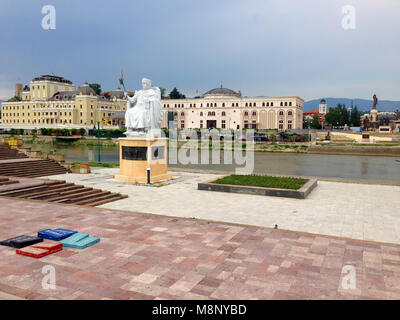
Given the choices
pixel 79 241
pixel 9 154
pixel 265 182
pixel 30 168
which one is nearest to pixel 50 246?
pixel 79 241

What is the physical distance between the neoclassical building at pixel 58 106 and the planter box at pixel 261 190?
79.8 metres

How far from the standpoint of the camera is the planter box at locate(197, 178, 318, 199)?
15086 mm

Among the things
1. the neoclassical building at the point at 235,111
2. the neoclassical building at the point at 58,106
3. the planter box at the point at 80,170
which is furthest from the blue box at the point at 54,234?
the neoclassical building at the point at 58,106

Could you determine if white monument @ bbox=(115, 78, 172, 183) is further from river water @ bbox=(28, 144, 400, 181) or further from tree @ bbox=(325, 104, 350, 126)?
tree @ bbox=(325, 104, 350, 126)

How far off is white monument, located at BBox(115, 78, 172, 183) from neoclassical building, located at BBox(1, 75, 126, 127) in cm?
7529

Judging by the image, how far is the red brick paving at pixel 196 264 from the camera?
18.9 feet

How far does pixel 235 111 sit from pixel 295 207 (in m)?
80.9

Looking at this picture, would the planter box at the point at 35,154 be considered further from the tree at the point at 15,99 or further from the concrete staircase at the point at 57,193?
the tree at the point at 15,99

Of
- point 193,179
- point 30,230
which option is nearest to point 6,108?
point 193,179

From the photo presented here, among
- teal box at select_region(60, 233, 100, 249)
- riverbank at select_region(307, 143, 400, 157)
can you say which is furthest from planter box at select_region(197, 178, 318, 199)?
riverbank at select_region(307, 143, 400, 157)

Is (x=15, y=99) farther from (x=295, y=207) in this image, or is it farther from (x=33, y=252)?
(x=33, y=252)

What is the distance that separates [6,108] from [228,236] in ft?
396
